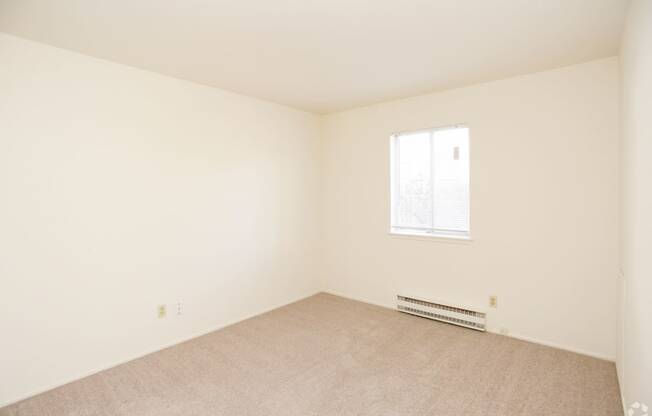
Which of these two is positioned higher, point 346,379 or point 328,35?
point 328,35

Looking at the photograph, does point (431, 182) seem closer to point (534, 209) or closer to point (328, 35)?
point (534, 209)

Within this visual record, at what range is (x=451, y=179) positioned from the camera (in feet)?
11.8

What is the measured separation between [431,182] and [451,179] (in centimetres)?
23

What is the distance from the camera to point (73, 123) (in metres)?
2.51

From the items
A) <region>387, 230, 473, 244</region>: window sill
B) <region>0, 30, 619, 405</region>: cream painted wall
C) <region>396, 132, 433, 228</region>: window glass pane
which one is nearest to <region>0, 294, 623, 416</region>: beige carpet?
<region>0, 30, 619, 405</region>: cream painted wall

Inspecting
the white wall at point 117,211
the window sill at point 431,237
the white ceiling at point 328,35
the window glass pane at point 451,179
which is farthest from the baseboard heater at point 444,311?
the white ceiling at point 328,35

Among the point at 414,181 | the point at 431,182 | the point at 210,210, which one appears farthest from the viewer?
the point at 414,181

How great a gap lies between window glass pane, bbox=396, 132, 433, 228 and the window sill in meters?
0.15

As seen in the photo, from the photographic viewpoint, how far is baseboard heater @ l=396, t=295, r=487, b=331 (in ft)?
10.8

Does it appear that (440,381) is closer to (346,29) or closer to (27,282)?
(346,29)

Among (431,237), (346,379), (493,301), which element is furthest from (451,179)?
(346,379)

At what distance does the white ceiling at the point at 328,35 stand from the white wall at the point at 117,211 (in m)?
0.32

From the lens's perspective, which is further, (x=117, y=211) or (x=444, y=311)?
(x=444, y=311)

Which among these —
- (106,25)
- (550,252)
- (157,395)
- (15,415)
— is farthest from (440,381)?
(106,25)
